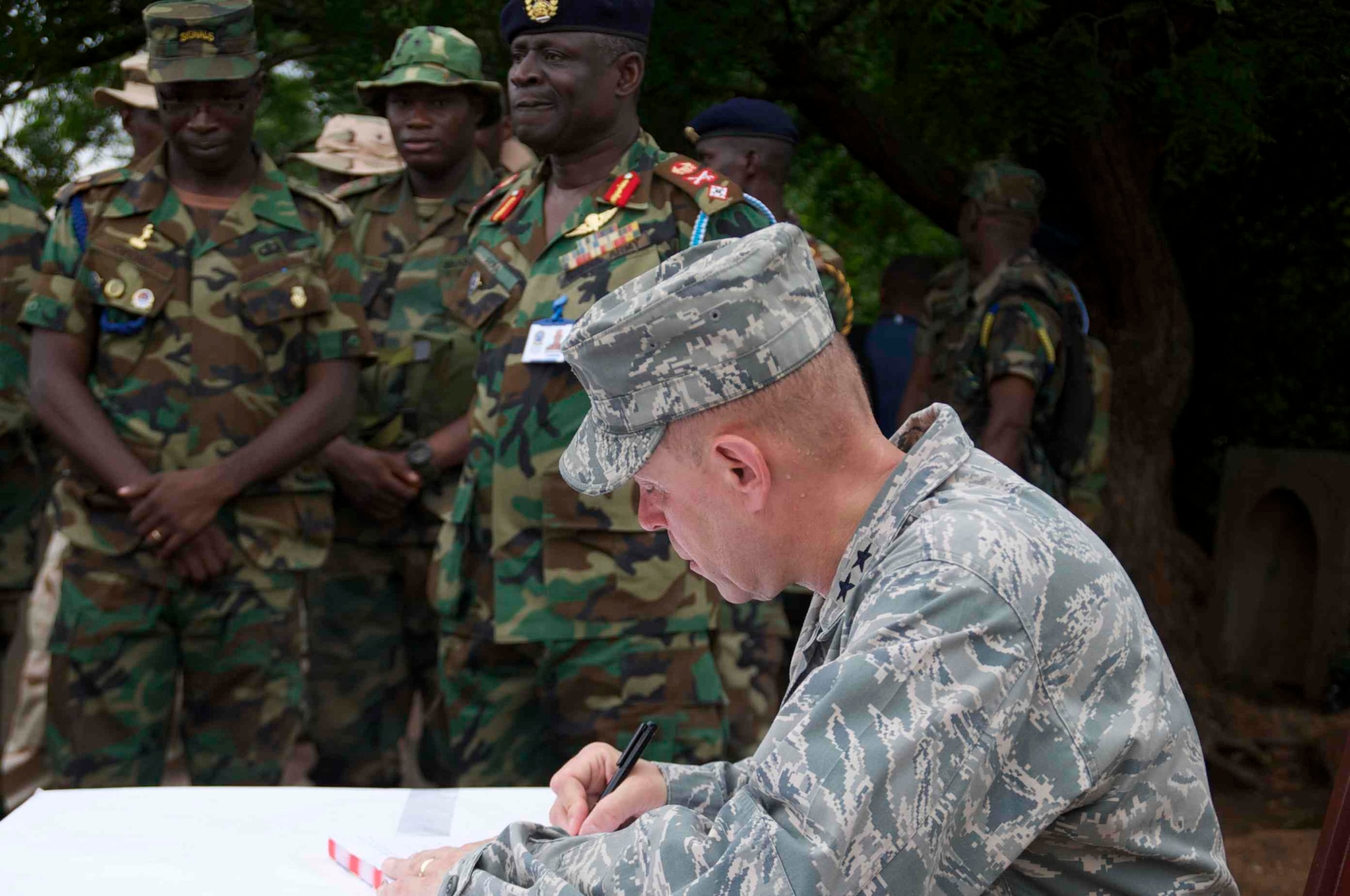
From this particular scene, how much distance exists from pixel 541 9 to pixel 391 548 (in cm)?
179

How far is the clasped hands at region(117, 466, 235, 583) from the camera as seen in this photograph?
353cm

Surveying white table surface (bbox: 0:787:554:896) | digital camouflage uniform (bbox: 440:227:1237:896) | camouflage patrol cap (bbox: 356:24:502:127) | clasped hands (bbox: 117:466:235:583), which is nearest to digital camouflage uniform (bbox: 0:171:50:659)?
clasped hands (bbox: 117:466:235:583)

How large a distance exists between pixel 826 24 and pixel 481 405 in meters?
2.40

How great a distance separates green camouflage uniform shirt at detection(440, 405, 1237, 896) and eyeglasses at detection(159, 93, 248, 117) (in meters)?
2.57

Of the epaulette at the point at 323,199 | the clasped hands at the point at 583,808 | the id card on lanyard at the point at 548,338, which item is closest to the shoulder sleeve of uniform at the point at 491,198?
the epaulette at the point at 323,199

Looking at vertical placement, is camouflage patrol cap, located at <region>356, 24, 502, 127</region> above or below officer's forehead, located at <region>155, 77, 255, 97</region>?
below

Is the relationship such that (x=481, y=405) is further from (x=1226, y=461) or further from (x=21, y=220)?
(x=1226, y=461)

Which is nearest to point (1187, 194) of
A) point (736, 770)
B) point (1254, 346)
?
point (1254, 346)

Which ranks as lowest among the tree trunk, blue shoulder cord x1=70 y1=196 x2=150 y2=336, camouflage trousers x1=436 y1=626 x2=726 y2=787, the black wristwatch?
the tree trunk

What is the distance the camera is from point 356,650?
4465mm

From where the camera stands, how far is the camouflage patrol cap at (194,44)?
142 inches

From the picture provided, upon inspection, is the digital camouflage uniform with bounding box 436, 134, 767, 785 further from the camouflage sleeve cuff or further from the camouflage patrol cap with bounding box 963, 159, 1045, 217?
the camouflage patrol cap with bounding box 963, 159, 1045, 217

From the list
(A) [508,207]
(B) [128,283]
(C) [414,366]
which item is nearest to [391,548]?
(C) [414,366]

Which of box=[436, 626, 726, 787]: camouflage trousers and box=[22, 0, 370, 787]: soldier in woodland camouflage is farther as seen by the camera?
box=[22, 0, 370, 787]: soldier in woodland camouflage
